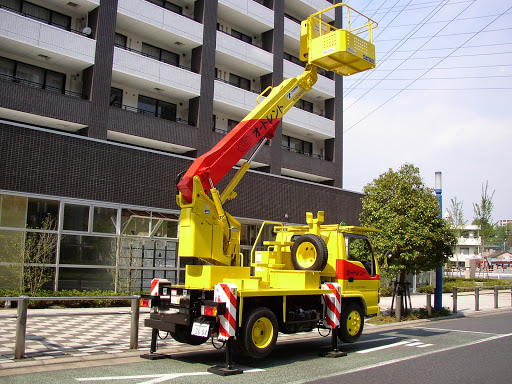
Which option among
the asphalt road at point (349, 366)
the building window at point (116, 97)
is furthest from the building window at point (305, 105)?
the asphalt road at point (349, 366)

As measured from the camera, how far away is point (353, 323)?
10445mm

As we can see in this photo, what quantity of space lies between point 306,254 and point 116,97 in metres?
17.2

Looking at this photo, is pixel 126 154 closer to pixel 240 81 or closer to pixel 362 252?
pixel 362 252

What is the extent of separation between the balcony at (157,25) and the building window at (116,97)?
3139 millimetres

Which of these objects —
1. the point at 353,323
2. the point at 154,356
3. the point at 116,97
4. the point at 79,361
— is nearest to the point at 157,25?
the point at 116,97

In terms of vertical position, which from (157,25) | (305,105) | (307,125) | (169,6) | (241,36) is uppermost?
(241,36)

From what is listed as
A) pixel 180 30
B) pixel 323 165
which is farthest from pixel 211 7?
pixel 323 165

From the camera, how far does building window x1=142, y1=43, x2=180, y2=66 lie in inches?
1003

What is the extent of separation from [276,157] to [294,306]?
66.0 feet

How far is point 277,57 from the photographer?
30.2m

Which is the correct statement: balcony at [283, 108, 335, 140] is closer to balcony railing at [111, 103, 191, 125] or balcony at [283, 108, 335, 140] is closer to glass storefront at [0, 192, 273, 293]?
balcony railing at [111, 103, 191, 125]

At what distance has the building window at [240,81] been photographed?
29.6 m

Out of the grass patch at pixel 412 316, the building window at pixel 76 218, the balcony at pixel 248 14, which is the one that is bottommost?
the grass patch at pixel 412 316

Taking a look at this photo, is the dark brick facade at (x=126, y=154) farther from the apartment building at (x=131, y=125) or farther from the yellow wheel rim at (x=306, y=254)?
the yellow wheel rim at (x=306, y=254)
